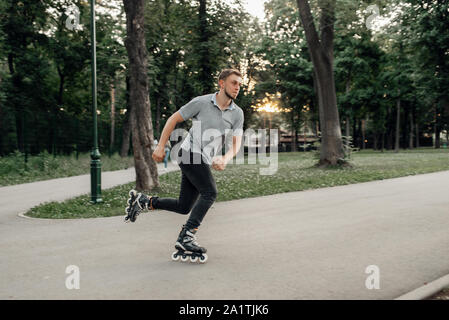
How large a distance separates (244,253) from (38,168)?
15.5 m

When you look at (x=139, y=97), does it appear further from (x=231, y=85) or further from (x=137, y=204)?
(x=231, y=85)

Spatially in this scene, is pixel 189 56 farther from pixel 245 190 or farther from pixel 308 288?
pixel 308 288

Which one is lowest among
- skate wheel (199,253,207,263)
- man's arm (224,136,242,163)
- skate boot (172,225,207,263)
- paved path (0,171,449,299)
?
paved path (0,171,449,299)

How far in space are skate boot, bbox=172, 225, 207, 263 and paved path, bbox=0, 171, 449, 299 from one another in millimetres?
136

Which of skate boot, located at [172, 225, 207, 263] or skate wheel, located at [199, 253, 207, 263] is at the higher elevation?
skate boot, located at [172, 225, 207, 263]

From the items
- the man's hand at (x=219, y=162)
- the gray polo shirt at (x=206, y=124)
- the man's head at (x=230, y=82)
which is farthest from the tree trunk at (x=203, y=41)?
the man's hand at (x=219, y=162)

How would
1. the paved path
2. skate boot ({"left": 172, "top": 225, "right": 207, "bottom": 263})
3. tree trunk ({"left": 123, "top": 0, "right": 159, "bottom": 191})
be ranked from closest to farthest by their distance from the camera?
the paved path < skate boot ({"left": 172, "top": 225, "right": 207, "bottom": 263}) < tree trunk ({"left": 123, "top": 0, "right": 159, "bottom": 191})

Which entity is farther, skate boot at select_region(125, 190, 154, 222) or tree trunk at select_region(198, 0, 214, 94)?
tree trunk at select_region(198, 0, 214, 94)

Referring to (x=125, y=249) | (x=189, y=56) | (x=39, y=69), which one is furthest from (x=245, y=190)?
(x=39, y=69)

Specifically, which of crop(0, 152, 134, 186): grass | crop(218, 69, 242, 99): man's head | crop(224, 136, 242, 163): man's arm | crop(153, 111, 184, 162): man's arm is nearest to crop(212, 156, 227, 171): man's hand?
crop(224, 136, 242, 163): man's arm

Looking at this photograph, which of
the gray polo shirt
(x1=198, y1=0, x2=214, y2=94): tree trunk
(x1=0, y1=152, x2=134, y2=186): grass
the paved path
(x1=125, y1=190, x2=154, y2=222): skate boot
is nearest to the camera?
the paved path

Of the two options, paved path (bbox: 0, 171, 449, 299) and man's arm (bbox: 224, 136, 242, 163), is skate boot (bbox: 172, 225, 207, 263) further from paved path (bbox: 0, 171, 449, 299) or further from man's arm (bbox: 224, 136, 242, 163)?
man's arm (bbox: 224, 136, 242, 163)

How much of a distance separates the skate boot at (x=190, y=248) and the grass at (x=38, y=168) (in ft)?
39.0

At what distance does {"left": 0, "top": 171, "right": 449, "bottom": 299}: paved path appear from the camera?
402cm
